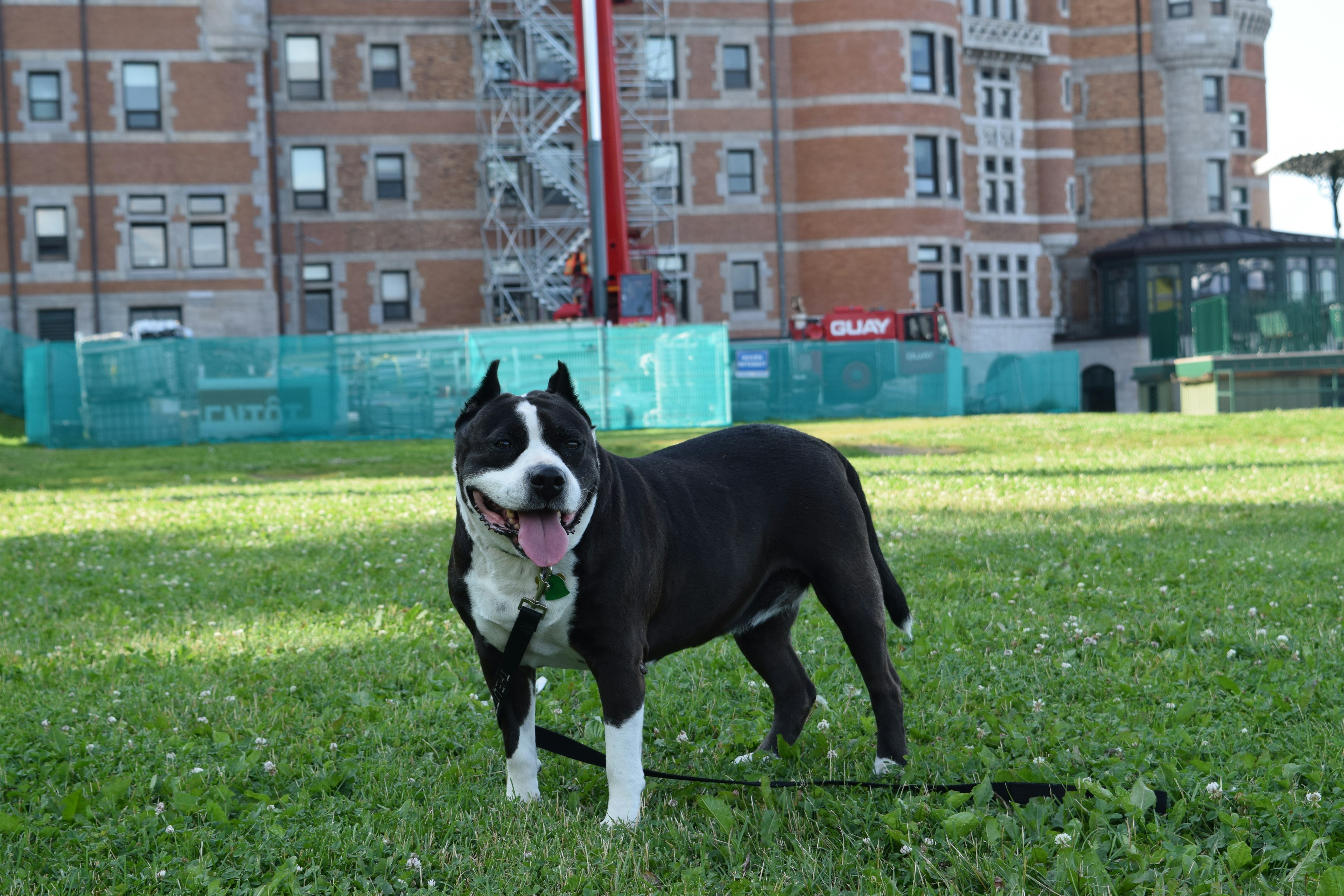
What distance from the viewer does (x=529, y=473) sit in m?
3.46

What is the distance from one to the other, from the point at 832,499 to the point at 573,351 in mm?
27075

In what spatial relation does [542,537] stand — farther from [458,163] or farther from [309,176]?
[309,176]

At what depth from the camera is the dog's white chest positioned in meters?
3.68

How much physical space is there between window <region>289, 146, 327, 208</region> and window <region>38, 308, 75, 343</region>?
27.8 ft

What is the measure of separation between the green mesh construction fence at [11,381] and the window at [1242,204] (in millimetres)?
51606

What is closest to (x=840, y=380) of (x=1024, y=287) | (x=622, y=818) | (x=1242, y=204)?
(x=1024, y=287)

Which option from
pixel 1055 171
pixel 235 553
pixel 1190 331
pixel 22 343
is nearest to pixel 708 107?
pixel 1055 171

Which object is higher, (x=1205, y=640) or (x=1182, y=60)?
(x=1182, y=60)

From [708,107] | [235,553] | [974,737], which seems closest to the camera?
[974,737]

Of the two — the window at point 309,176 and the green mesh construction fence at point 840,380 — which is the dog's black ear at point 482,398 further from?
the window at point 309,176

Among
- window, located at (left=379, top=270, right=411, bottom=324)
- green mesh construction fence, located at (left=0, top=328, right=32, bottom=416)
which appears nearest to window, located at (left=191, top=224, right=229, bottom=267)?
window, located at (left=379, top=270, right=411, bottom=324)

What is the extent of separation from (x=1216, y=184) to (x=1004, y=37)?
13.3 m

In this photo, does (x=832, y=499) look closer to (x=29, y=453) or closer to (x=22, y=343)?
(x=29, y=453)

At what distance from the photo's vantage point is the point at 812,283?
46719 mm
